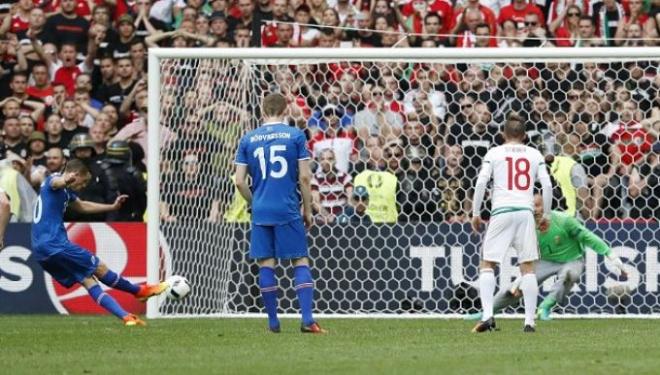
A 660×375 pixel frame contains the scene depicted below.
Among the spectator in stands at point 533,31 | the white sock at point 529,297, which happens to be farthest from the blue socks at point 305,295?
the spectator in stands at point 533,31

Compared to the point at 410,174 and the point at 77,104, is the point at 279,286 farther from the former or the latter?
the point at 77,104

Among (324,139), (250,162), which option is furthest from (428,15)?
(250,162)

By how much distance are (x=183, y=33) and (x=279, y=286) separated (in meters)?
4.99

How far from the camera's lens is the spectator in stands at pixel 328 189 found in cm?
1806

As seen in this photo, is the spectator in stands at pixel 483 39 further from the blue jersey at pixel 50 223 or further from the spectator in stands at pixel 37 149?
the blue jersey at pixel 50 223

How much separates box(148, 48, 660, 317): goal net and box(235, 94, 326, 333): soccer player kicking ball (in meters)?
3.58

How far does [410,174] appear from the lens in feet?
59.0

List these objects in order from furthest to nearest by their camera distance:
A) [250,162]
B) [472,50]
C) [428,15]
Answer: [428,15] → [472,50] → [250,162]

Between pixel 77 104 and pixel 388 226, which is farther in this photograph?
pixel 77 104

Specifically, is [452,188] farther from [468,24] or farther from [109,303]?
[109,303]

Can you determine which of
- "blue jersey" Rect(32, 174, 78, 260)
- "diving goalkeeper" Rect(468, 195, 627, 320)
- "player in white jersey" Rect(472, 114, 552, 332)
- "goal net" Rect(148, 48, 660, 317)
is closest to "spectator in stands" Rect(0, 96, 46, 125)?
"goal net" Rect(148, 48, 660, 317)

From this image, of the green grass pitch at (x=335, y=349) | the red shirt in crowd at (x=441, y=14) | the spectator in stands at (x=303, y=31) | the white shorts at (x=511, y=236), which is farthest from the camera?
the spectator in stands at (x=303, y=31)

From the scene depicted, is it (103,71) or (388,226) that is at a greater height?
(103,71)

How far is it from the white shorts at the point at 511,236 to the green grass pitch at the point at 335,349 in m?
0.74
